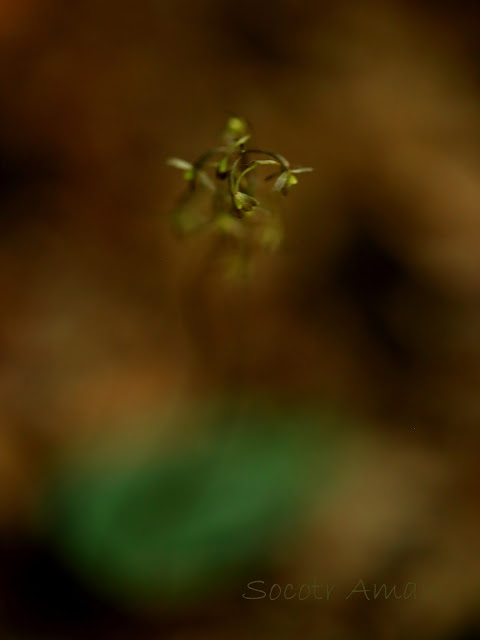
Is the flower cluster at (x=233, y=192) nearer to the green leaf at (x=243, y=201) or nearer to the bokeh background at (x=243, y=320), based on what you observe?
the green leaf at (x=243, y=201)

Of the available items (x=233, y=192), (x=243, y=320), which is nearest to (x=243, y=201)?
(x=233, y=192)

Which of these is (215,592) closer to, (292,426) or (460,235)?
(292,426)

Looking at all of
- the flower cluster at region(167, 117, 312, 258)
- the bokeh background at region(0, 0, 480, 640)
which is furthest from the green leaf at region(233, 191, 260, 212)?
the bokeh background at region(0, 0, 480, 640)

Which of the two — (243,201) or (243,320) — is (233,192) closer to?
(243,201)

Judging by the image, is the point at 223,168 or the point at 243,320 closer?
the point at 223,168

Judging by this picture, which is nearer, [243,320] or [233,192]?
[233,192]

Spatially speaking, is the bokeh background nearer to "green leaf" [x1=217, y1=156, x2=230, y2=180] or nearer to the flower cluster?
the flower cluster

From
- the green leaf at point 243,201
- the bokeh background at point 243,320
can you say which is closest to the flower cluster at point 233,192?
Answer: the green leaf at point 243,201

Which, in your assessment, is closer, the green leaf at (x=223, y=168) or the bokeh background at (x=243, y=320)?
the green leaf at (x=223, y=168)

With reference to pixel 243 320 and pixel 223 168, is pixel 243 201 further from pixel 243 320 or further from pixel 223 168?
pixel 243 320
